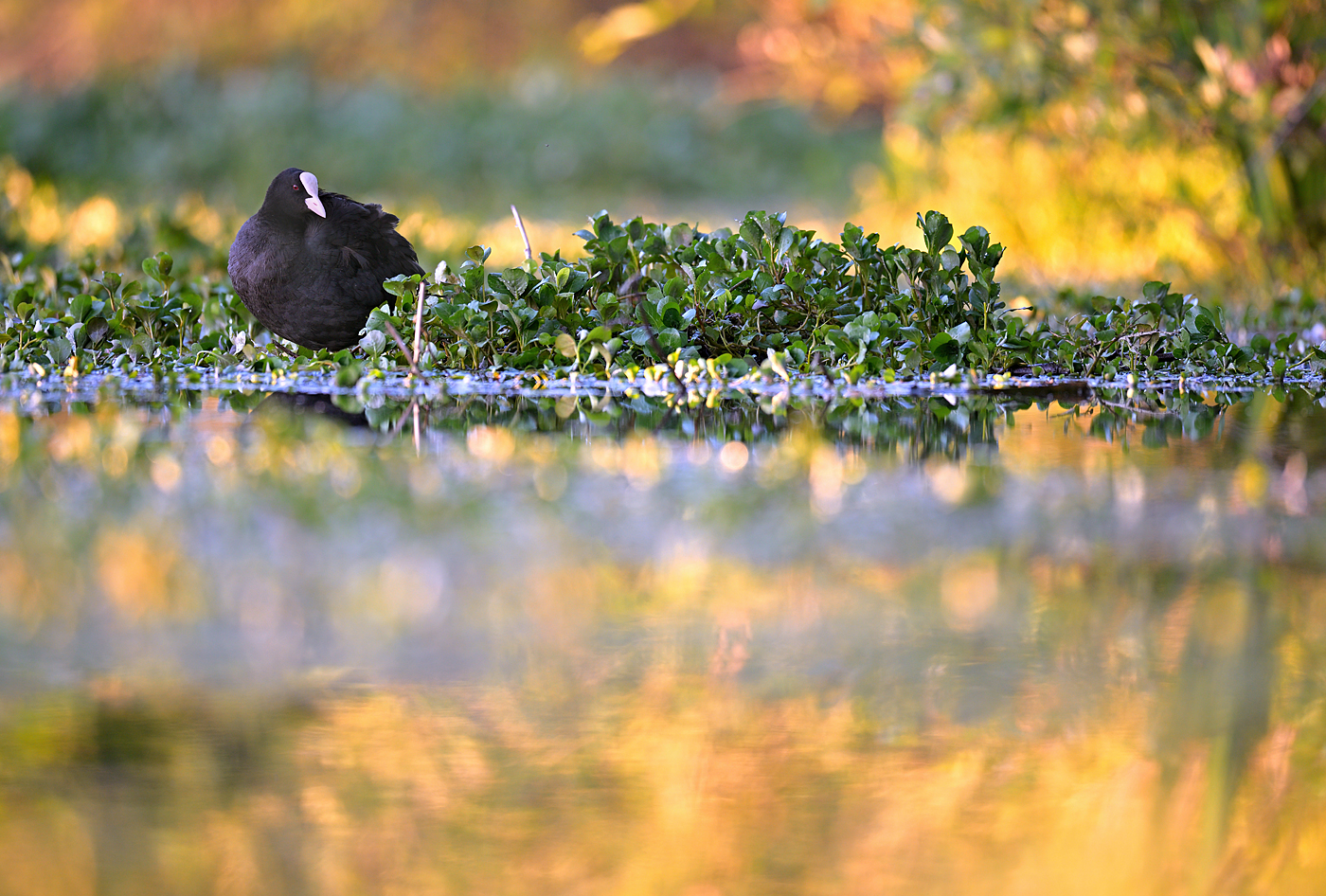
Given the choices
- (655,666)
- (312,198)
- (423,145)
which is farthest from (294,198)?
(423,145)

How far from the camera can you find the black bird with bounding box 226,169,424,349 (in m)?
4.01

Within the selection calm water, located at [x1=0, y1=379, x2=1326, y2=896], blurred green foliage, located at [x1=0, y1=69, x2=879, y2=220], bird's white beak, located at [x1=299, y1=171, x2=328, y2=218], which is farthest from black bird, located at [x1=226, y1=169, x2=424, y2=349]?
blurred green foliage, located at [x1=0, y1=69, x2=879, y2=220]

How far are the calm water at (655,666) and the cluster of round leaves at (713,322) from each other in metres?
0.98

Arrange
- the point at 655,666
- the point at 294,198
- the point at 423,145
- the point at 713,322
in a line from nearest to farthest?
the point at 655,666
the point at 294,198
the point at 713,322
the point at 423,145

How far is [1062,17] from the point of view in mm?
6348

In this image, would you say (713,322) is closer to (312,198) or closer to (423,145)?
(312,198)

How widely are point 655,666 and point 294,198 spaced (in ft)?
8.15

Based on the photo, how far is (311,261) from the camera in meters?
4.04

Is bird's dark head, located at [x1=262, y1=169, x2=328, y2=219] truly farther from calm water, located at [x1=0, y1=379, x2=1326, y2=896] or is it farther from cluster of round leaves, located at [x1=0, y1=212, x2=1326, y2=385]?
calm water, located at [x1=0, y1=379, x2=1326, y2=896]

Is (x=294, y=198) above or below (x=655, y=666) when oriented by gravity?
above

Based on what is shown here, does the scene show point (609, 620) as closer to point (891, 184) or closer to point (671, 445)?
point (671, 445)

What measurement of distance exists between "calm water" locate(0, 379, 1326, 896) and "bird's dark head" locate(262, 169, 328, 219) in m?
0.96

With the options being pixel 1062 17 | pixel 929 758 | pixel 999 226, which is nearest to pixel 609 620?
pixel 929 758

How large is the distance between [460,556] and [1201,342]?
8.83 feet
